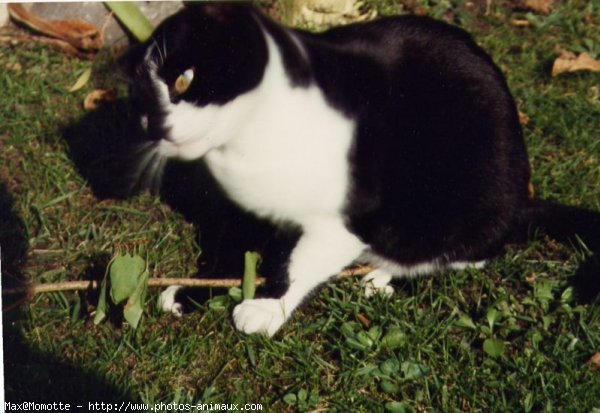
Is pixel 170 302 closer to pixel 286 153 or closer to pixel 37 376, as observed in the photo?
pixel 37 376

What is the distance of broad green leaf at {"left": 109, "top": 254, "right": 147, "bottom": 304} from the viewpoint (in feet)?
4.66

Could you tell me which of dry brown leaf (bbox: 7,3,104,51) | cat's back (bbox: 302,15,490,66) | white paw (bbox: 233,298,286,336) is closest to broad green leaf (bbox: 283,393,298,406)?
white paw (bbox: 233,298,286,336)

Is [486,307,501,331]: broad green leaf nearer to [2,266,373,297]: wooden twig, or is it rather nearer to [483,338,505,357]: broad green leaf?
[483,338,505,357]: broad green leaf

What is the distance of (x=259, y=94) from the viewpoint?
4.11ft

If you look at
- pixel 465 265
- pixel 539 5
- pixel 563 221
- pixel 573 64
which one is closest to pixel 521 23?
pixel 539 5

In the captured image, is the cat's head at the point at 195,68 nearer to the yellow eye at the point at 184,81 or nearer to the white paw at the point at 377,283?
the yellow eye at the point at 184,81

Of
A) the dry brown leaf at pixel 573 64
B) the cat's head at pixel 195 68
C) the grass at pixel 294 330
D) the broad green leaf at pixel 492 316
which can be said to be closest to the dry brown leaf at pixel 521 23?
the dry brown leaf at pixel 573 64

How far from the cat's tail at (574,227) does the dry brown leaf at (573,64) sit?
23.7 inches

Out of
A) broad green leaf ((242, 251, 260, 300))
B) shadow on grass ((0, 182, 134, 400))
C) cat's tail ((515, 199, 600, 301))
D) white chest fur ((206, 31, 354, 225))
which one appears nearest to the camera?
white chest fur ((206, 31, 354, 225))

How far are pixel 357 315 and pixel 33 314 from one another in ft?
2.05

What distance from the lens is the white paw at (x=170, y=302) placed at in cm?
157

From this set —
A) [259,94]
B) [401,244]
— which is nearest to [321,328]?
[401,244]

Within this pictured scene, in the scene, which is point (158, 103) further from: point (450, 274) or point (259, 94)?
point (450, 274)

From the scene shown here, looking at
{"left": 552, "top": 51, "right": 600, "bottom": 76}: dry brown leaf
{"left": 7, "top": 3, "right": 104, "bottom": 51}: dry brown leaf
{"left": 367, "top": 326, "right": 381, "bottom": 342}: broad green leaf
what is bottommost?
{"left": 552, "top": 51, "right": 600, "bottom": 76}: dry brown leaf
